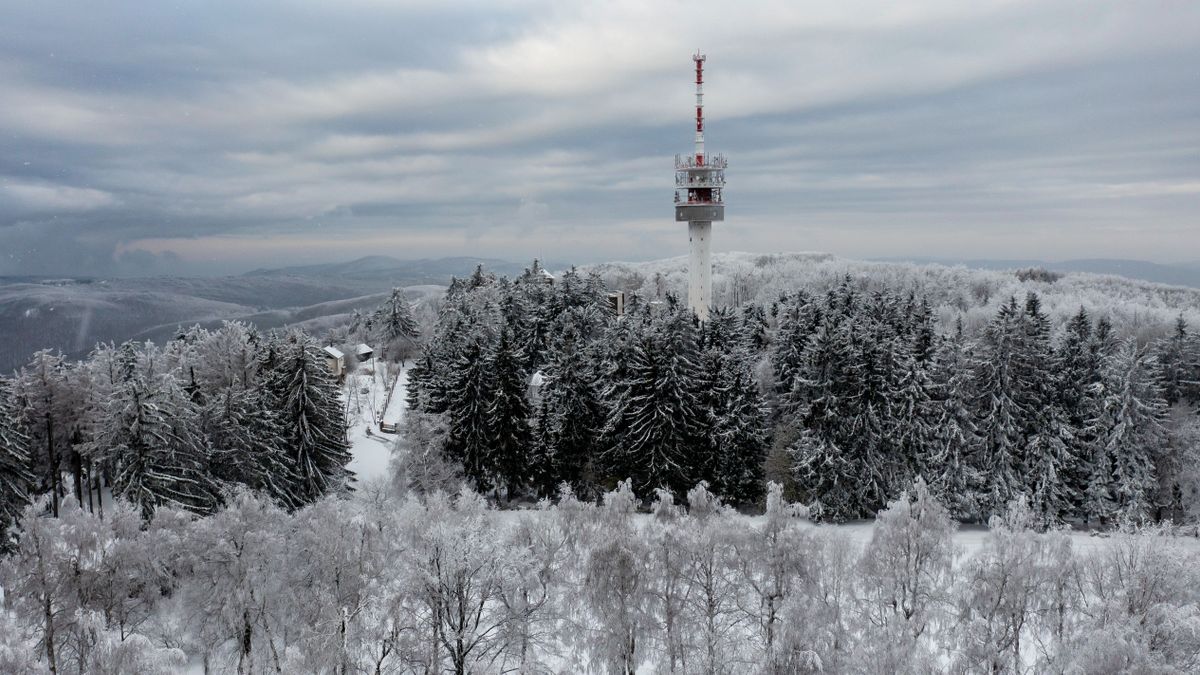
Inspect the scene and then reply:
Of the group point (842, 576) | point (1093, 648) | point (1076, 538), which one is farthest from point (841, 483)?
point (1093, 648)

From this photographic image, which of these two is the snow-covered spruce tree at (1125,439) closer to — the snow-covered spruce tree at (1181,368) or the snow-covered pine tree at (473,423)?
the snow-covered spruce tree at (1181,368)

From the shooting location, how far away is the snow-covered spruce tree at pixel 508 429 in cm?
4266

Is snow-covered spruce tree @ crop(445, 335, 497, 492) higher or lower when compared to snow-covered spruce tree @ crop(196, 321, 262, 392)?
lower

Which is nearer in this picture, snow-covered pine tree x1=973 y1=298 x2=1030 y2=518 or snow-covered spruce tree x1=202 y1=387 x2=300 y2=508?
snow-covered spruce tree x1=202 y1=387 x2=300 y2=508

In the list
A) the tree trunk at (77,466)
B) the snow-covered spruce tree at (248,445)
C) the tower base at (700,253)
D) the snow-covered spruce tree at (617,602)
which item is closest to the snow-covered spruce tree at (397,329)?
the tower base at (700,253)

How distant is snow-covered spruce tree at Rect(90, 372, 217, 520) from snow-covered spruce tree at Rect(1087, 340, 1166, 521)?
152 feet

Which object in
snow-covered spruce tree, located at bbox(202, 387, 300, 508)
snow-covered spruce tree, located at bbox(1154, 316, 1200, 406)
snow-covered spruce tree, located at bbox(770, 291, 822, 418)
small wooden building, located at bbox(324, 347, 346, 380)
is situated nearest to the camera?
snow-covered spruce tree, located at bbox(202, 387, 300, 508)

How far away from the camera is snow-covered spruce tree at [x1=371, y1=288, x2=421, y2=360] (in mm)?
83625

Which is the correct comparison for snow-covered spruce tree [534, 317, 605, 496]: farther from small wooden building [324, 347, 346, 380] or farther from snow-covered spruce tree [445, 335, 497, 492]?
small wooden building [324, 347, 346, 380]

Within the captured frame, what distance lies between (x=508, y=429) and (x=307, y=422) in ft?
36.6

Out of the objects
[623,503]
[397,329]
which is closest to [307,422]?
[623,503]

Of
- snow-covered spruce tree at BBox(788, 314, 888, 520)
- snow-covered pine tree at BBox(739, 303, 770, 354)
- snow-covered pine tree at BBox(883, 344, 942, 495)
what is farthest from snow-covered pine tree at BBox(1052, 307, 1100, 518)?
snow-covered pine tree at BBox(739, 303, 770, 354)

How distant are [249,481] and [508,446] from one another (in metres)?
13.9

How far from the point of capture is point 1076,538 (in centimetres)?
3556
